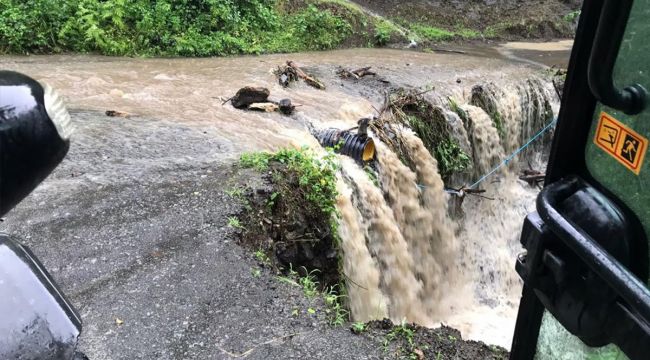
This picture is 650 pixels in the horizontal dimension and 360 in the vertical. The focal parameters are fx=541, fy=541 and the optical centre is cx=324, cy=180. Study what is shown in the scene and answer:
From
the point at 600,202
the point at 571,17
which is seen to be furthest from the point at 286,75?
the point at 571,17

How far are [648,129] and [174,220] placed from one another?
382 cm

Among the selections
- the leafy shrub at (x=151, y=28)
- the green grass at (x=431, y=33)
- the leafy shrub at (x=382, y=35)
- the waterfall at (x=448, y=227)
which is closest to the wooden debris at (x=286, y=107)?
the waterfall at (x=448, y=227)

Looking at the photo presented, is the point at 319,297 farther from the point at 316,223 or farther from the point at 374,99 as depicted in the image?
the point at 374,99

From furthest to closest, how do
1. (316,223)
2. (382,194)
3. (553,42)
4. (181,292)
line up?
1. (553,42)
2. (382,194)
3. (316,223)
4. (181,292)

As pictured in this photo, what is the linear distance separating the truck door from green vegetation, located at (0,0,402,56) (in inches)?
→ 424

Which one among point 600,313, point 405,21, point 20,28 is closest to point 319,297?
point 600,313

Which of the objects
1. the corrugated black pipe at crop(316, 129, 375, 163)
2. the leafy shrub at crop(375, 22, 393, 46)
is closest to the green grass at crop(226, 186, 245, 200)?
the corrugated black pipe at crop(316, 129, 375, 163)

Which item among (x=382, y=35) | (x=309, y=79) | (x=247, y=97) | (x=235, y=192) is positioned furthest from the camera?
(x=382, y=35)

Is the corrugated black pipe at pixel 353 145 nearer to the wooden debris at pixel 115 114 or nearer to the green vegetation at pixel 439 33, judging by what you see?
the wooden debris at pixel 115 114

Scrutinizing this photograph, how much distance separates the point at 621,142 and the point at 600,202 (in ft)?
0.54

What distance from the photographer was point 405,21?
17391mm

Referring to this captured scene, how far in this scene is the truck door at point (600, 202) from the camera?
1.25 meters

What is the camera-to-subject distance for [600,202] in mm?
1413

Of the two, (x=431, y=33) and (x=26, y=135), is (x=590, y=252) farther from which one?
(x=431, y=33)
